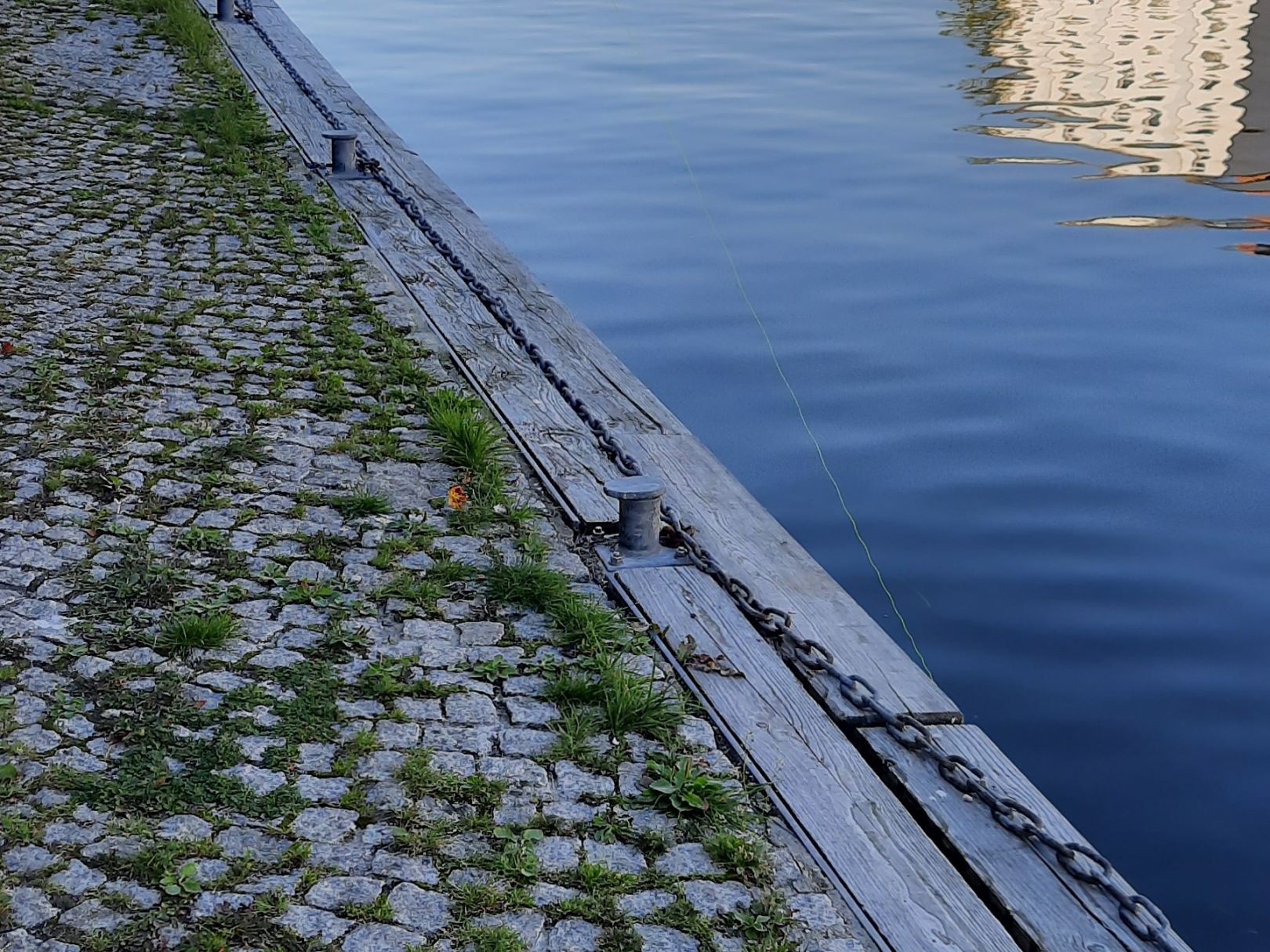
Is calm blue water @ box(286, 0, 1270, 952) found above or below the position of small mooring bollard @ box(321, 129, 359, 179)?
below

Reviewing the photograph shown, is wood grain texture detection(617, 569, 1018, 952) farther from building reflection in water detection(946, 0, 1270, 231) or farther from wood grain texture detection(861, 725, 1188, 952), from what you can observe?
building reflection in water detection(946, 0, 1270, 231)

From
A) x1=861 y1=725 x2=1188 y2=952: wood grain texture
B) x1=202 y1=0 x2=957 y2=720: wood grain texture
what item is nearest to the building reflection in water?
x1=202 y1=0 x2=957 y2=720: wood grain texture

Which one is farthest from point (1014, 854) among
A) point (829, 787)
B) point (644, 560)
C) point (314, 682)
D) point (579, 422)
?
point (579, 422)

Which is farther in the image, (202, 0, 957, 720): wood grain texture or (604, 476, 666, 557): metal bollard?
(604, 476, 666, 557): metal bollard

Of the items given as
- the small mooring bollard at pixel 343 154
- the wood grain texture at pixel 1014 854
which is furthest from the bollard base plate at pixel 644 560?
the small mooring bollard at pixel 343 154

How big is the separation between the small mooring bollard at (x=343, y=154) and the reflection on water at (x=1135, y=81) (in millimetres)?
4755

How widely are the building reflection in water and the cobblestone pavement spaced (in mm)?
5946

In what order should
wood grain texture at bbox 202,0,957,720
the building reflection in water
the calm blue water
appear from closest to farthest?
wood grain texture at bbox 202,0,957,720
the calm blue water
the building reflection in water

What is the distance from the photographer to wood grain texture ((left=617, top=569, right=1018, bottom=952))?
9.01ft

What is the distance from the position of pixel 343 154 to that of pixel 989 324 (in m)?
3.77

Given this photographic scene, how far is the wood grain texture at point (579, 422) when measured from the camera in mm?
3744

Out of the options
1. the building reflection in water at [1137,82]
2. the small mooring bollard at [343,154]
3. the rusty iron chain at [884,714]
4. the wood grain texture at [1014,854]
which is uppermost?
the building reflection in water at [1137,82]

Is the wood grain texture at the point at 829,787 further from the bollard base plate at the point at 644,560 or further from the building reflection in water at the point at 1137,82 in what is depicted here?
the building reflection in water at the point at 1137,82

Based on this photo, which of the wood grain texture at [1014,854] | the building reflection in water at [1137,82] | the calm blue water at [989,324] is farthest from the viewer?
the building reflection in water at [1137,82]
